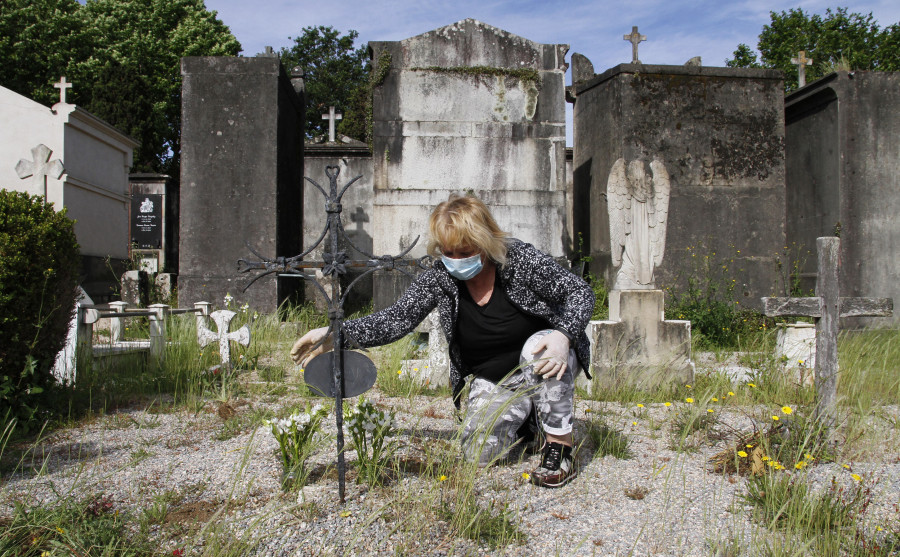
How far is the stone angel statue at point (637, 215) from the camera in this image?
200 inches

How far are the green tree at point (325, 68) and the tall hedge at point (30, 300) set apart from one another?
96.7ft

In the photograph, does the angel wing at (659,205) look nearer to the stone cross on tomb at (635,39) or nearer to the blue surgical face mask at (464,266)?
the blue surgical face mask at (464,266)

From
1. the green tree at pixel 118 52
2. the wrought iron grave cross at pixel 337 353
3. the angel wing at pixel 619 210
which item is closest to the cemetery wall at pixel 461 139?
the angel wing at pixel 619 210

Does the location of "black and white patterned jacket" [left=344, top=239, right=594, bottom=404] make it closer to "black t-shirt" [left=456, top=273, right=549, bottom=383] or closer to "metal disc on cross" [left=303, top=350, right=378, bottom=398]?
"black t-shirt" [left=456, top=273, right=549, bottom=383]

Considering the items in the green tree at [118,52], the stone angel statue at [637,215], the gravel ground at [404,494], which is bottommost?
the gravel ground at [404,494]

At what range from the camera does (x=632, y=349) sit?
4859mm

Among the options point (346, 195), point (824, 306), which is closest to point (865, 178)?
point (824, 306)

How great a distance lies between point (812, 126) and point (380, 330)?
8.24m

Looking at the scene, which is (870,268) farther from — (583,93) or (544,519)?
(544,519)

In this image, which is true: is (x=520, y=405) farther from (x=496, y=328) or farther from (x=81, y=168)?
(x=81, y=168)

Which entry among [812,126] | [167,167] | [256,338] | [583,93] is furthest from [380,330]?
[167,167]

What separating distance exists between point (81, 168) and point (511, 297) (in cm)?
901

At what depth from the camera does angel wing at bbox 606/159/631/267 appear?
5148mm

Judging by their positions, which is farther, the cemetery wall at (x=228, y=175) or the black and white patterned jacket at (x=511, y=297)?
the cemetery wall at (x=228, y=175)
